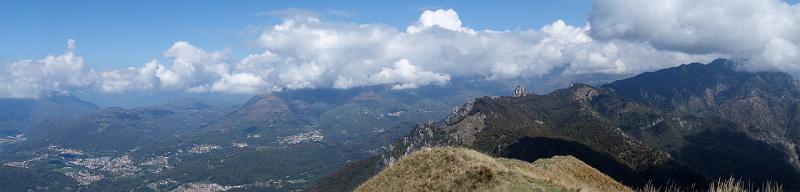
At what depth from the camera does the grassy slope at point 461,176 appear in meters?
35.3

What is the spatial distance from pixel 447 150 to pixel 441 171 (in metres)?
3.13

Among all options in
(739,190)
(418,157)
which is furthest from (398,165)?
(739,190)

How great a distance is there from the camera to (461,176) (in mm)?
38375

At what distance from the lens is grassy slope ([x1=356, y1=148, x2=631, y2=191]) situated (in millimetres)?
35344

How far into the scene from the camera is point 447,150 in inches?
1721

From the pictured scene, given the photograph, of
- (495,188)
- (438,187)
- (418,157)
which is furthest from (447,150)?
(495,188)

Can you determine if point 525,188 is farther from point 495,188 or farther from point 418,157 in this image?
point 418,157

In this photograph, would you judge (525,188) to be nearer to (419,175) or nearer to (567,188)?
(567,188)

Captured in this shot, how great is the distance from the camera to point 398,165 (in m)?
45.7

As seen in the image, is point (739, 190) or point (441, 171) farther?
point (441, 171)

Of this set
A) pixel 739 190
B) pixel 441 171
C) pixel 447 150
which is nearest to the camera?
pixel 739 190

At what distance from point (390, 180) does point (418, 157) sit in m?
2.79

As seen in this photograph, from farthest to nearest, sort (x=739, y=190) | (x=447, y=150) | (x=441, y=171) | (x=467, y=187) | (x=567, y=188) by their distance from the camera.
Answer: (x=447, y=150), (x=441, y=171), (x=467, y=187), (x=567, y=188), (x=739, y=190)

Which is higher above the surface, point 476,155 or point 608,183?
point 476,155
